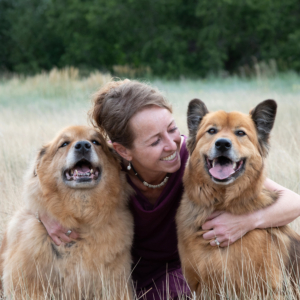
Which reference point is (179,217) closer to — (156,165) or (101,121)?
(156,165)

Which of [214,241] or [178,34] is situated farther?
[178,34]

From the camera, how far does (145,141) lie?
9.37 ft

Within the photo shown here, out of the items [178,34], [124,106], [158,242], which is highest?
[124,106]

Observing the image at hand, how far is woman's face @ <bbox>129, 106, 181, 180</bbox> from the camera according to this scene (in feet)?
9.29

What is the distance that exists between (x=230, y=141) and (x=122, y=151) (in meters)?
0.91

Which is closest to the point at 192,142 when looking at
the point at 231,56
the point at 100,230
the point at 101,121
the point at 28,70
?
the point at 101,121

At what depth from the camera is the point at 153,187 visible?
3053mm

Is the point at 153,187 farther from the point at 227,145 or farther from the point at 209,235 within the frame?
the point at 227,145

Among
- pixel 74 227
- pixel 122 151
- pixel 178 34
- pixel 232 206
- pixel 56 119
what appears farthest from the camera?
pixel 178 34

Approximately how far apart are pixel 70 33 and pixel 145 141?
23.6m

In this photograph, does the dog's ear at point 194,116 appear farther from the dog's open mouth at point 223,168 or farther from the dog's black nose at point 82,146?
the dog's black nose at point 82,146

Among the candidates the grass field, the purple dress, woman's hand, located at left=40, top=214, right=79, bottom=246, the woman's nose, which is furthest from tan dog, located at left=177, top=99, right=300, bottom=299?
the grass field

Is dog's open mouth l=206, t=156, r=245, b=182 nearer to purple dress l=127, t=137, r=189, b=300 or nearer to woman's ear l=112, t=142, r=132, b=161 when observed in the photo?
purple dress l=127, t=137, r=189, b=300

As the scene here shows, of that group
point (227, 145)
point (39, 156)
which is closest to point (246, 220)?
point (227, 145)
